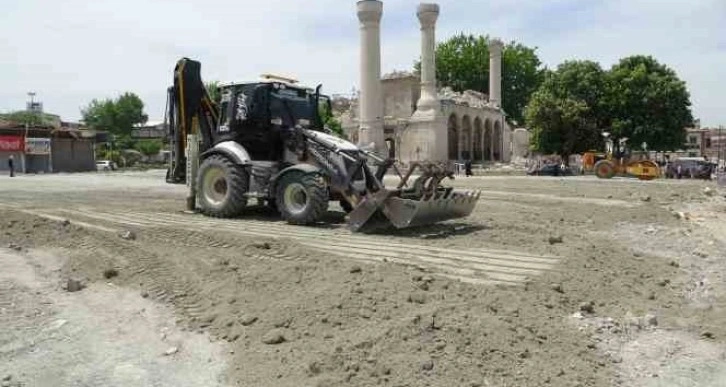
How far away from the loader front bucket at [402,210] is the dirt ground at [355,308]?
0.95 ft

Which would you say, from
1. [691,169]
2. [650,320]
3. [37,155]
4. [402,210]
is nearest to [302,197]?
[402,210]

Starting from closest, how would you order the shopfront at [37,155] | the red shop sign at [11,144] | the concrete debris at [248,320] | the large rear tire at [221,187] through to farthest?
the concrete debris at [248,320] → the large rear tire at [221,187] → the red shop sign at [11,144] → the shopfront at [37,155]

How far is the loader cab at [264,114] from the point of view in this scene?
458 inches

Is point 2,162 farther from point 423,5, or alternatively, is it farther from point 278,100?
point 278,100

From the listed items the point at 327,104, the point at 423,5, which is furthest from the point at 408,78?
the point at 327,104

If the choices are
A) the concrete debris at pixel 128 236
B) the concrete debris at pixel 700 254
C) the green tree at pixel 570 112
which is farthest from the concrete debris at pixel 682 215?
the green tree at pixel 570 112

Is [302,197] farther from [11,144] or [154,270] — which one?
[11,144]

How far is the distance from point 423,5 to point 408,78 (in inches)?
526

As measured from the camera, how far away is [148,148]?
7506 cm

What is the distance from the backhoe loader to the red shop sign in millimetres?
37969

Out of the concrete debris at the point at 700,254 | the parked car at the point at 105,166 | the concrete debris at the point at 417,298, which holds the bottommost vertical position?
the concrete debris at the point at 700,254

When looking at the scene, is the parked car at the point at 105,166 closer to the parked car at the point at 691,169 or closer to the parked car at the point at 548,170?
the parked car at the point at 548,170

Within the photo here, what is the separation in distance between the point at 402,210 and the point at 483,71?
66.1 m

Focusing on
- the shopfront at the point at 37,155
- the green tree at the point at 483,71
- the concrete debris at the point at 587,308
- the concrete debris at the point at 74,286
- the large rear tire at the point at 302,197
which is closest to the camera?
the concrete debris at the point at 587,308
